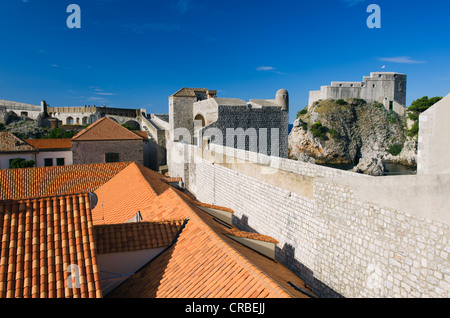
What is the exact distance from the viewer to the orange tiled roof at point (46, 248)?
127 inches

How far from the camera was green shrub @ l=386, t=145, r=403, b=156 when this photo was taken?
4634 centimetres

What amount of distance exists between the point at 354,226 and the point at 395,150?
48.9 m

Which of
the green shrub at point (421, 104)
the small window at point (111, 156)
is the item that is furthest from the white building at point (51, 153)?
the green shrub at point (421, 104)

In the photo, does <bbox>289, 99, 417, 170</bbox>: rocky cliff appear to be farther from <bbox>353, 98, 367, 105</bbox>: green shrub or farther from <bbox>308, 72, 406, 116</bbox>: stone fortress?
<bbox>308, 72, 406, 116</bbox>: stone fortress

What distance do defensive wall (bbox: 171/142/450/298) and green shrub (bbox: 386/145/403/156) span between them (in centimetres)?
4535

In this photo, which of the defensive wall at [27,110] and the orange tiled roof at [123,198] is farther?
the defensive wall at [27,110]

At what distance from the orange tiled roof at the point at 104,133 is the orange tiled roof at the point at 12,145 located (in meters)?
4.54

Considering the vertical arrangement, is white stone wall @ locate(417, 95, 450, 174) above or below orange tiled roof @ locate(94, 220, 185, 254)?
above

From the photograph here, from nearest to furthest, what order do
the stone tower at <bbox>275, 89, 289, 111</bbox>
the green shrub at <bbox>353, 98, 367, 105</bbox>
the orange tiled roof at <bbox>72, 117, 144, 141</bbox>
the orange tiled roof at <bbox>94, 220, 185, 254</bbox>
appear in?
1. the orange tiled roof at <bbox>94, 220, 185, 254</bbox>
2. the stone tower at <bbox>275, 89, 289, 111</bbox>
3. the orange tiled roof at <bbox>72, 117, 144, 141</bbox>
4. the green shrub at <bbox>353, 98, 367, 105</bbox>

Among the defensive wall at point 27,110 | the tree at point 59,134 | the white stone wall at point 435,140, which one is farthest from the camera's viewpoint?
the defensive wall at point 27,110

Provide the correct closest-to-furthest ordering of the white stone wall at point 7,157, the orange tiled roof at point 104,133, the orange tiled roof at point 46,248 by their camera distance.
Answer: the orange tiled roof at point 46,248 < the orange tiled roof at point 104,133 < the white stone wall at point 7,157

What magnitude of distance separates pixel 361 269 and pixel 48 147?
926 inches

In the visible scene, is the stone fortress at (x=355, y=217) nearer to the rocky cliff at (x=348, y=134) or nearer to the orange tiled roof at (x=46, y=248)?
the orange tiled roof at (x=46, y=248)

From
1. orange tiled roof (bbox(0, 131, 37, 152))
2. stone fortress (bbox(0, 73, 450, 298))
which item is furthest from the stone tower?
orange tiled roof (bbox(0, 131, 37, 152))
